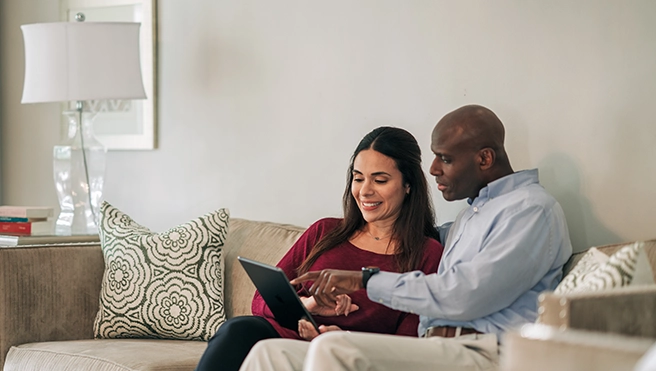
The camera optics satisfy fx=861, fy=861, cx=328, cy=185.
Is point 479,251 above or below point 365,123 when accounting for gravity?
below

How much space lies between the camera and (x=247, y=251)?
3037 millimetres

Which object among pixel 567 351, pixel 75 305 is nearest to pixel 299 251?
pixel 75 305

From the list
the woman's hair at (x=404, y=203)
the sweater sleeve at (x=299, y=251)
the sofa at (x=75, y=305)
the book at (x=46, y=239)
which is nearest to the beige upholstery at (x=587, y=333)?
the woman's hair at (x=404, y=203)

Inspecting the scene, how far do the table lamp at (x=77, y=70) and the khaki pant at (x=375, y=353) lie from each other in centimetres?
167

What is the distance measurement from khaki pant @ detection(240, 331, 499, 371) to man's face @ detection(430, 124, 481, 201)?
0.45 m

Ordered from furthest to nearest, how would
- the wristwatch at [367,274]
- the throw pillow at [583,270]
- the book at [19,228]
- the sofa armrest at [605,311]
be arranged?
the book at [19,228]
the wristwatch at [367,274]
the throw pillow at [583,270]
the sofa armrest at [605,311]

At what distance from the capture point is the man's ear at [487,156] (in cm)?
238

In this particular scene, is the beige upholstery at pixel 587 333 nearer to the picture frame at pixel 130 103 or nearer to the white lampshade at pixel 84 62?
the white lampshade at pixel 84 62

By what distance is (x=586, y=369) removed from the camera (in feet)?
3.98

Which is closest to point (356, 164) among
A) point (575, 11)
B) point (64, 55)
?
point (575, 11)

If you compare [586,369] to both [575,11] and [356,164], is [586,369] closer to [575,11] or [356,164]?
[356,164]

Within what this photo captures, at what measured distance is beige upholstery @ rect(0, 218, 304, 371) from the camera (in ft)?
8.82

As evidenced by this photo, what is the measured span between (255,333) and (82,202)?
1531mm

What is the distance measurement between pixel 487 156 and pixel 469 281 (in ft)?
1.36
